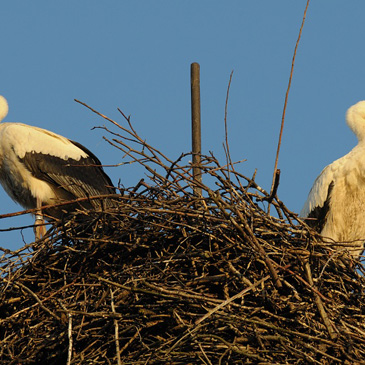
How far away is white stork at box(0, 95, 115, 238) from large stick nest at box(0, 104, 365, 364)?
7.33 feet

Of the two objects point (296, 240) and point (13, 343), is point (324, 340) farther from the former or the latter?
point (13, 343)

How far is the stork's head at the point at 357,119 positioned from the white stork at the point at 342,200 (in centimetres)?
35

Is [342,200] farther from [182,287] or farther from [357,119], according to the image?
[182,287]

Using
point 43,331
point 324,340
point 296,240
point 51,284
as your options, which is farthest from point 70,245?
point 324,340

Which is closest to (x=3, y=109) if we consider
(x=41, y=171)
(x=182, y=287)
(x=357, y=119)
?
(x=41, y=171)

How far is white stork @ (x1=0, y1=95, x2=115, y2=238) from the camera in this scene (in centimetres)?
828

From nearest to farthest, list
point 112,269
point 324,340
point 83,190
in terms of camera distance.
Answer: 1. point 324,340
2. point 112,269
3. point 83,190

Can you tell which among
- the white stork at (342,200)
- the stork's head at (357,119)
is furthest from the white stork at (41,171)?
the stork's head at (357,119)

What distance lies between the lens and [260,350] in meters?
5.00

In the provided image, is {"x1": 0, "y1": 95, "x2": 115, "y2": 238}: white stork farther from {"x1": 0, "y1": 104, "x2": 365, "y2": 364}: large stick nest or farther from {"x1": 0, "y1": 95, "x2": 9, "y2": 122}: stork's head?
{"x1": 0, "y1": 104, "x2": 365, "y2": 364}: large stick nest

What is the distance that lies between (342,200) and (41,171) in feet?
8.89

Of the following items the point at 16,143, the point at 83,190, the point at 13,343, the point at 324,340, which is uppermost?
the point at 16,143

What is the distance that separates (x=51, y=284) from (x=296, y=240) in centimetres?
156

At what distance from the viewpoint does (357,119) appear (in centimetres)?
851
